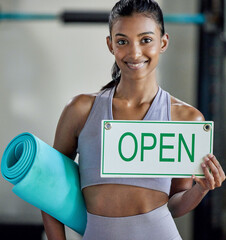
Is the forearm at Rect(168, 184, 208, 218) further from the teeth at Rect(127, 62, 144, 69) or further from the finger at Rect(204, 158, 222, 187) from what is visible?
the teeth at Rect(127, 62, 144, 69)

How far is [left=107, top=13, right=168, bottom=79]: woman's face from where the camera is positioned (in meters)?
0.45

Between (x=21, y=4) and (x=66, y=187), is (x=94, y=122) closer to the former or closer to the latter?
(x=66, y=187)

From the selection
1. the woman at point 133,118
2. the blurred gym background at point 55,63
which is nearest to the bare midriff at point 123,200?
the woman at point 133,118

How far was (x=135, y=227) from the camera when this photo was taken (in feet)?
1.55

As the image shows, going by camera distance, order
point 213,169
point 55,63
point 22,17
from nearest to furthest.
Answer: point 213,169 < point 22,17 < point 55,63

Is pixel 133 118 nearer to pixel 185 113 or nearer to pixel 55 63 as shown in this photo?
pixel 185 113

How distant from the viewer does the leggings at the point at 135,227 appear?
1.55 feet

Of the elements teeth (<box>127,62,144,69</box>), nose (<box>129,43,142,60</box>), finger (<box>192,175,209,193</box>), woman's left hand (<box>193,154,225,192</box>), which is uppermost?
nose (<box>129,43,142,60</box>)

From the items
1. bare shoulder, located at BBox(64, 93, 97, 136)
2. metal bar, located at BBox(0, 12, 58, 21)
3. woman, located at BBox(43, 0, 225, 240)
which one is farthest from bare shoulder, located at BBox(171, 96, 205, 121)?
metal bar, located at BBox(0, 12, 58, 21)

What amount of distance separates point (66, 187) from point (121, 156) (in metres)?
0.09

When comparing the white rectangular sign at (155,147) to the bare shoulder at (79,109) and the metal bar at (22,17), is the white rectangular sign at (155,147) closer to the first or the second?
the bare shoulder at (79,109)

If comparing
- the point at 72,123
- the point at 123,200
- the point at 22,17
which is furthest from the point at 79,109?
the point at 22,17

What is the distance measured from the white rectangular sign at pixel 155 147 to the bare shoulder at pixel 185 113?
52mm

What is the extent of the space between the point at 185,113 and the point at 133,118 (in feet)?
0.20
